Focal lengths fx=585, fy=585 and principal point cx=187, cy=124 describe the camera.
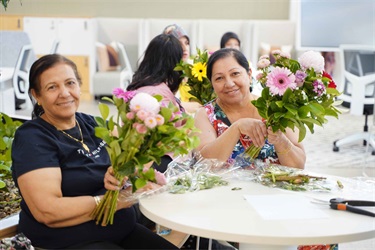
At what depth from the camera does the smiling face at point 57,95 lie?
2125mm

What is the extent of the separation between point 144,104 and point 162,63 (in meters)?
1.68

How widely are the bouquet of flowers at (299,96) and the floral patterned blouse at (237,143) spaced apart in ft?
1.01

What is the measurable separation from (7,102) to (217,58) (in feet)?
9.44

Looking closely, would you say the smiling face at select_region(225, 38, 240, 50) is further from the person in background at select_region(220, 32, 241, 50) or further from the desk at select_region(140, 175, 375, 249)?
the desk at select_region(140, 175, 375, 249)

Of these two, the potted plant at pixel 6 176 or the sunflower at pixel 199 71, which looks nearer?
the potted plant at pixel 6 176

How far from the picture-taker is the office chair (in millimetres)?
6090

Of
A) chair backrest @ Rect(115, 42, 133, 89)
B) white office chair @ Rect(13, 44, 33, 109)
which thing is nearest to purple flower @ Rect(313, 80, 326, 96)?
white office chair @ Rect(13, 44, 33, 109)

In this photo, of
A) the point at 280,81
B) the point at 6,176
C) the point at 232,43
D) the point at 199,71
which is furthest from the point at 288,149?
the point at 232,43

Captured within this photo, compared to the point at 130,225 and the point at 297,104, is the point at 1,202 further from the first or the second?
the point at 297,104

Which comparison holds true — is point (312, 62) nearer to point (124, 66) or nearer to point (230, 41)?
point (230, 41)

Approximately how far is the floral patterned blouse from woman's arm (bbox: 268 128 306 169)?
71mm

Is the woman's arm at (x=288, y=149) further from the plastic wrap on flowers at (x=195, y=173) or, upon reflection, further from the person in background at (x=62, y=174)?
the person in background at (x=62, y=174)

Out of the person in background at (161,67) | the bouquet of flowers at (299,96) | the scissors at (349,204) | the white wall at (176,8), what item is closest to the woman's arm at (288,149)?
the bouquet of flowers at (299,96)

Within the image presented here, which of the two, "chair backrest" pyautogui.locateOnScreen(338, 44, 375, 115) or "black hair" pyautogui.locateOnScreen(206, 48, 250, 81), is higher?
"black hair" pyautogui.locateOnScreen(206, 48, 250, 81)
